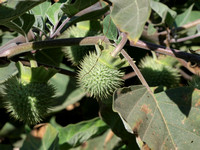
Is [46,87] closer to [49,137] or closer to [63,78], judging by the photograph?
[49,137]

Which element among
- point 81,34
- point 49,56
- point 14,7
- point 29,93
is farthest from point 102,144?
point 14,7

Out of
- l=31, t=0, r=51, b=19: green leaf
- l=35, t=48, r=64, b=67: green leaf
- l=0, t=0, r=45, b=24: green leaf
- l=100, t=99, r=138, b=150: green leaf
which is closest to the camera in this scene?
l=0, t=0, r=45, b=24: green leaf

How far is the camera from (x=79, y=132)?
213 cm

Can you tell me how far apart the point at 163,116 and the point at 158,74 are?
61 cm

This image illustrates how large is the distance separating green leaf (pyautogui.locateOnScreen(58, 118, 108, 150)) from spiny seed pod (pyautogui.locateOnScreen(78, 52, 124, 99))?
662 mm

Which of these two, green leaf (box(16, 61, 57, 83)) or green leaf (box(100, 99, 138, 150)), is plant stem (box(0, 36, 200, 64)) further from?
green leaf (box(100, 99, 138, 150))

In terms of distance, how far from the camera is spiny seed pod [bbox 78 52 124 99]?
1.45 metres

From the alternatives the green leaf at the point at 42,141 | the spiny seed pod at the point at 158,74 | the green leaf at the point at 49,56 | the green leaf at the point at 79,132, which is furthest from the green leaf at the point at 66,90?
the spiny seed pod at the point at 158,74

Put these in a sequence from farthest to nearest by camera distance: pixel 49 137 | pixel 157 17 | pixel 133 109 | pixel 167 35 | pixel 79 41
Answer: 1. pixel 157 17
2. pixel 167 35
3. pixel 49 137
4. pixel 79 41
5. pixel 133 109

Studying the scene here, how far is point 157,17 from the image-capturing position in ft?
8.87

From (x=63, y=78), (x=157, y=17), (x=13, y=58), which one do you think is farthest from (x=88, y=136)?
(x=157, y=17)

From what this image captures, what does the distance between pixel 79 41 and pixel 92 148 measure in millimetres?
1281

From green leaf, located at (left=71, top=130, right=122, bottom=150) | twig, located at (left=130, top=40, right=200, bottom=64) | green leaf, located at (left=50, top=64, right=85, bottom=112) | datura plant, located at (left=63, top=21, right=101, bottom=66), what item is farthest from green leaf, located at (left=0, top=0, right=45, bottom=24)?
green leaf, located at (left=71, top=130, right=122, bottom=150)

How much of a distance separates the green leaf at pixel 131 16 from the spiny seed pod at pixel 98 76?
20.5 inches
